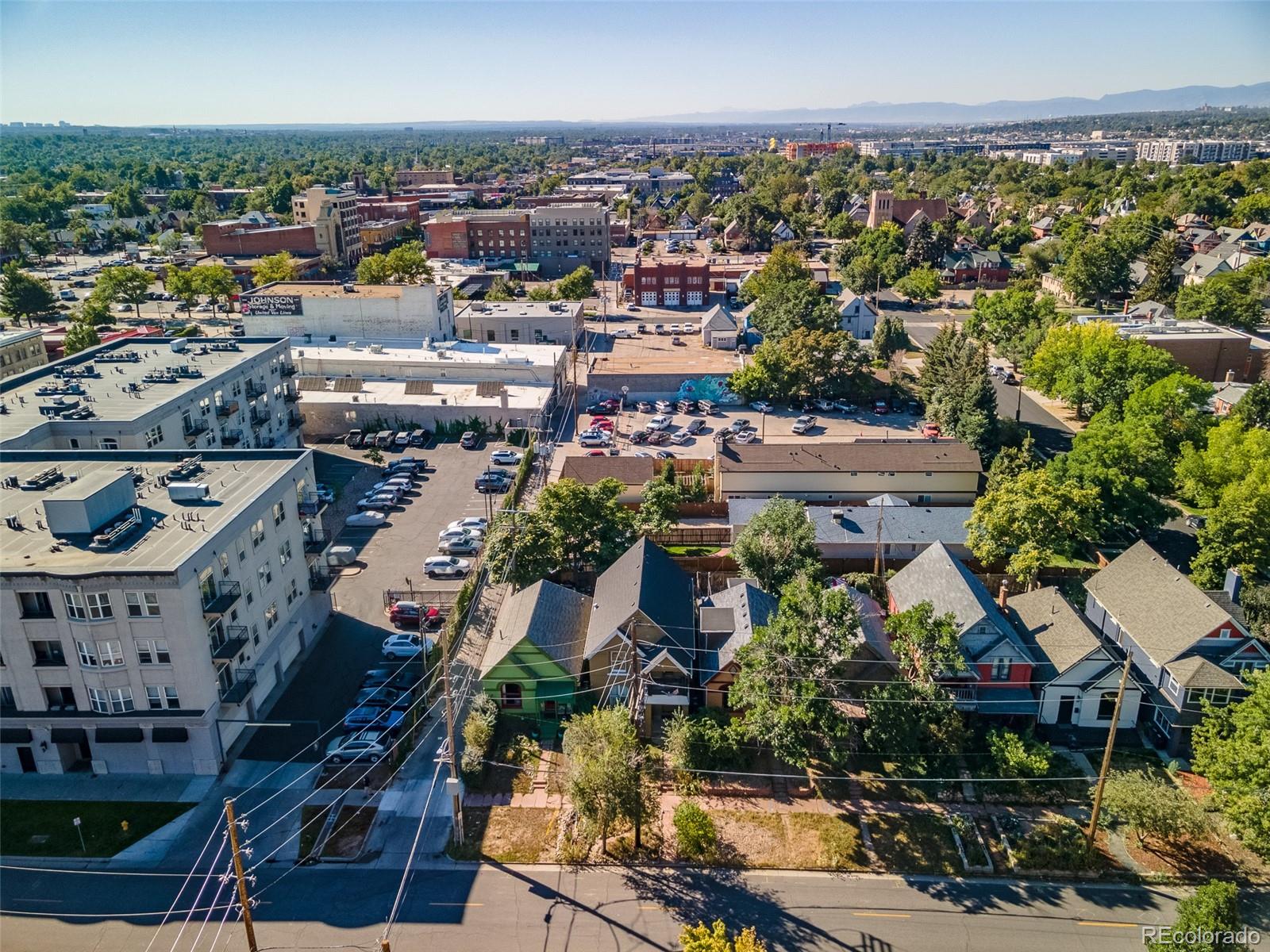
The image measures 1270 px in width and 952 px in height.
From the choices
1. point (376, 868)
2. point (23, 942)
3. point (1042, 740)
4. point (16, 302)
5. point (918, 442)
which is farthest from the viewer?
point (16, 302)

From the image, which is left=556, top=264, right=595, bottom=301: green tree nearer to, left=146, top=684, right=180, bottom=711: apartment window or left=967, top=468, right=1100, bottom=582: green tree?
left=967, top=468, right=1100, bottom=582: green tree

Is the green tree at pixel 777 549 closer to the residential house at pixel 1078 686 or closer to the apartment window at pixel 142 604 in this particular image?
the residential house at pixel 1078 686

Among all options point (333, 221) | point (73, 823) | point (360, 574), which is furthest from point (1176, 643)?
point (333, 221)

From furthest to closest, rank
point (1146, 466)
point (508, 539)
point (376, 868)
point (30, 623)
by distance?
point (1146, 466) < point (508, 539) < point (30, 623) < point (376, 868)

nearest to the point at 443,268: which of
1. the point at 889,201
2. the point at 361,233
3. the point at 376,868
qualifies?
the point at 361,233

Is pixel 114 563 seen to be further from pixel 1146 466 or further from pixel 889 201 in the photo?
pixel 889 201

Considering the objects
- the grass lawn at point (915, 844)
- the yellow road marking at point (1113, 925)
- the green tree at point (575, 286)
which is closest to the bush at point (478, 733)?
the grass lawn at point (915, 844)
